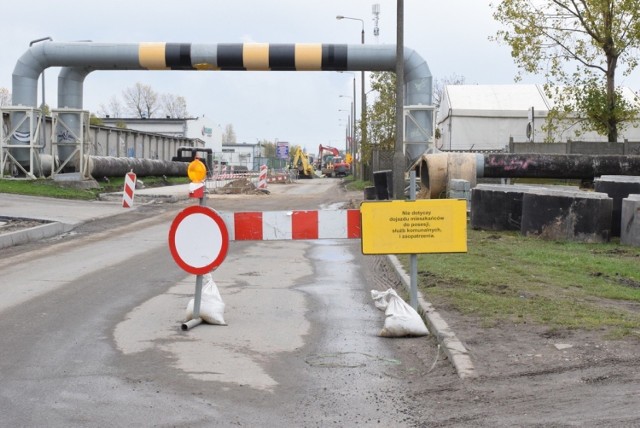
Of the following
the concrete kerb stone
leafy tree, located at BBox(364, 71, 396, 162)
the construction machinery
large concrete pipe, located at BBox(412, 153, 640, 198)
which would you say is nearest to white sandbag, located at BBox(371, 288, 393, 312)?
the concrete kerb stone

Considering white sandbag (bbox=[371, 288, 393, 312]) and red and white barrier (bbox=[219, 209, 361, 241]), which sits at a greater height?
red and white barrier (bbox=[219, 209, 361, 241])

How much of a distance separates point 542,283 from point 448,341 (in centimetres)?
348

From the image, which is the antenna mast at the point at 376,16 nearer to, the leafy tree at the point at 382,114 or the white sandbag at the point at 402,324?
the leafy tree at the point at 382,114

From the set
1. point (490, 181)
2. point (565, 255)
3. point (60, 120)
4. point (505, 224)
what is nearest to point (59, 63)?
point (60, 120)

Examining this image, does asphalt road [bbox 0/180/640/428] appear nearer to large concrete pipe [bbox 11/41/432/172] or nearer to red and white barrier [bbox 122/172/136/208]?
red and white barrier [bbox 122/172/136/208]

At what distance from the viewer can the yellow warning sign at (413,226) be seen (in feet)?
25.9

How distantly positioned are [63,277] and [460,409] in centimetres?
732

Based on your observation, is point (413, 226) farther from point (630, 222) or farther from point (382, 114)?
point (382, 114)

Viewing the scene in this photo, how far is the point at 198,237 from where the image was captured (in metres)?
8.05

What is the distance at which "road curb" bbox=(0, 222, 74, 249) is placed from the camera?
1575 centimetres

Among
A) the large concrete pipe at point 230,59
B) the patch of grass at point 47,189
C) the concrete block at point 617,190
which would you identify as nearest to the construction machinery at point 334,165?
the patch of grass at point 47,189

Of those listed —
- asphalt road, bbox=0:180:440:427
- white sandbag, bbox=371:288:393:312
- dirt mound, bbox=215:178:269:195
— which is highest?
dirt mound, bbox=215:178:269:195

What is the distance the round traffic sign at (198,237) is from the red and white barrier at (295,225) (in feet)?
0.55

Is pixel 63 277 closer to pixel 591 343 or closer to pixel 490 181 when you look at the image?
pixel 591 343
